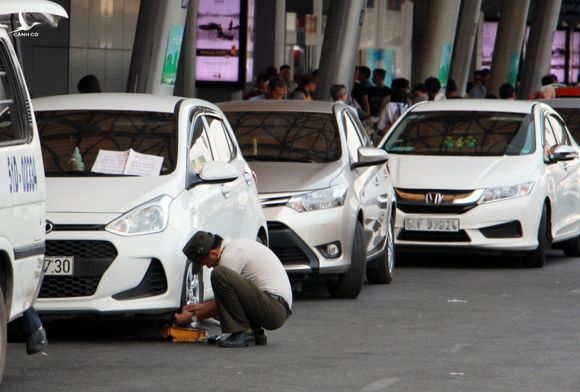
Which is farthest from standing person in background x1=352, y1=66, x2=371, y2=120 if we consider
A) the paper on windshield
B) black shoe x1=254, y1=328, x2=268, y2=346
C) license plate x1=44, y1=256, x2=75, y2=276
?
license plate x1=44, y1=256, x2=75, y2=276

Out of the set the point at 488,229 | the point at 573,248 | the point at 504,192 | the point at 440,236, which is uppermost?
the point at 504,192

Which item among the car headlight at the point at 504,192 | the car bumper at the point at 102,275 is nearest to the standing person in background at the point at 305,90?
the car headlight at the point at 504,192

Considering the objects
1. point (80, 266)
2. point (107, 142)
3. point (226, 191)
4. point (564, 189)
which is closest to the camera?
point (80, 266)

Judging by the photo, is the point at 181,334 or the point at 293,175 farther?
the point at 293,175

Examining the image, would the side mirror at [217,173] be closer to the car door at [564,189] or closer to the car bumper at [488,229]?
the car bumper at [488,229]

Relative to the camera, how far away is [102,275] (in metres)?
10.8

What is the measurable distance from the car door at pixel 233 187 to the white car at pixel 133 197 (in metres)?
0.01

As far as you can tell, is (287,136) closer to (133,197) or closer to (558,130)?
(133,197)

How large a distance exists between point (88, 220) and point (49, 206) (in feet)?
0.90

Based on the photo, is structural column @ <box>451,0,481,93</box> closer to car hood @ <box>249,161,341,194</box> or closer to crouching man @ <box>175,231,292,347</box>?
car hood @ <box>249,161,341,194</box>

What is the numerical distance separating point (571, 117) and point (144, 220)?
11855 millimetres

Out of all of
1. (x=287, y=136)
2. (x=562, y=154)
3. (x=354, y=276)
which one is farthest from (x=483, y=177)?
(x=354, y=276)

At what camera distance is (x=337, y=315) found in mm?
13242

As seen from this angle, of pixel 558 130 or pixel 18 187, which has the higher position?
pixel 18 187
